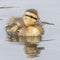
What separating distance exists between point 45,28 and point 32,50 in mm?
2160

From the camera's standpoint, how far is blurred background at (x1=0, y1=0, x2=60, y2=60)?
11477 mm

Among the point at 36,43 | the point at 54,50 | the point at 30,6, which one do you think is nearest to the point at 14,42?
the point at 36,43

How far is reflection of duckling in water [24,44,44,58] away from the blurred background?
0.11 meters

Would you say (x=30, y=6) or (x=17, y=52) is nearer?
(x=17, y=52)

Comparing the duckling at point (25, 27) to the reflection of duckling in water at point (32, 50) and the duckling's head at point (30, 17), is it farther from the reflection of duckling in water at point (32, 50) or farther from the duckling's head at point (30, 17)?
the reflection of duckling in water at point (32, 50)

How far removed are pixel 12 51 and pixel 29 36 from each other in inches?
69.3

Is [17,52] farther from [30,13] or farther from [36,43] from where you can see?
[30,13]

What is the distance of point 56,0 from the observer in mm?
16234

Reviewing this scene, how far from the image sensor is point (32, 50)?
12.1 m

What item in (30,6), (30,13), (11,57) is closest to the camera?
(11,57)

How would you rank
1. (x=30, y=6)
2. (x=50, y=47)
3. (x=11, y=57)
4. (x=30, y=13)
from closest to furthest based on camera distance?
(x=11, y=57), (x=50, y=47), (x=30, y=13), (x=30, y=6)

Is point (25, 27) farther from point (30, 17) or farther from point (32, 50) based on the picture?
point (32, 50)

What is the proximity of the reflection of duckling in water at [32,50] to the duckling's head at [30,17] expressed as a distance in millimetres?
1158

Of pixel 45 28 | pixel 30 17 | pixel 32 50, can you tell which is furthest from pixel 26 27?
pixel 32 50
